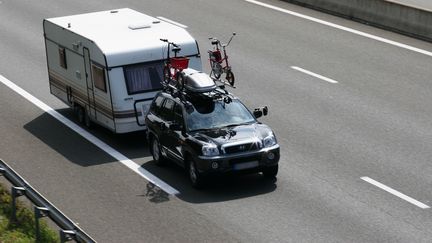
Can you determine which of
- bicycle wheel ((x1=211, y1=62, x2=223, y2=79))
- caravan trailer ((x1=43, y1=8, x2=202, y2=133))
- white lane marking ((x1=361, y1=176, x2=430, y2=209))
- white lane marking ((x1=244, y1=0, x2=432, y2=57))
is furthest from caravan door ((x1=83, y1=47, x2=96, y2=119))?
white lane marking ((x1=244, y1=0, x2=432, y2=57))

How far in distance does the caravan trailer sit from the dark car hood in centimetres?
353

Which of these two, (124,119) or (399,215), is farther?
(124,119)

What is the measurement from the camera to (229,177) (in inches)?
848

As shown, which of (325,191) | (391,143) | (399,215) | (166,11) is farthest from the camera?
(166,11)

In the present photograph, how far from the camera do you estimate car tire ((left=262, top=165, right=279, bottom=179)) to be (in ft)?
71.1

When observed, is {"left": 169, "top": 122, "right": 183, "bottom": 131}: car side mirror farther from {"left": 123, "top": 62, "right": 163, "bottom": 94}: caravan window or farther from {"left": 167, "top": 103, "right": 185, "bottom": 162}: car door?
{"left": 123, "top": 62, "right": 163, "bottom": 94}: caravan window

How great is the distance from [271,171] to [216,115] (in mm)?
1561

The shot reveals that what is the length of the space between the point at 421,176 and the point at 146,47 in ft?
22.3

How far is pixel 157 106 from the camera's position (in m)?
23.8

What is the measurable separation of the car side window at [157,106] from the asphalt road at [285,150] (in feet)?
3.61

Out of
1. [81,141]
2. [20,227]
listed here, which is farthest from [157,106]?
[20,227]

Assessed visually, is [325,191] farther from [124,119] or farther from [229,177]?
[124,119]

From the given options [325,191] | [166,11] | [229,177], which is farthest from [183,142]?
[166,11]

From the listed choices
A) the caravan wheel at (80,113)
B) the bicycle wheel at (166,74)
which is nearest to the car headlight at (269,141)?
the bicycle wheel at (166,74)
